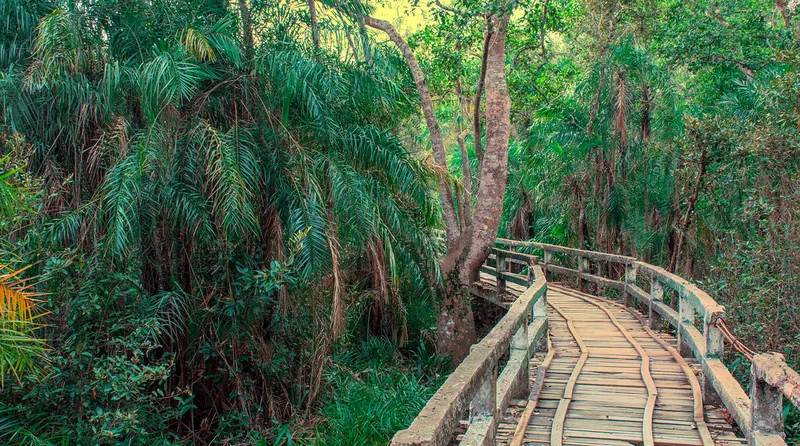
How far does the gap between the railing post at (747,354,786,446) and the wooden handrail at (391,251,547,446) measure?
58.9 inches

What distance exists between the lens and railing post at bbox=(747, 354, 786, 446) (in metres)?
3.67

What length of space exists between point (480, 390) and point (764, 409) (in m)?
1.62

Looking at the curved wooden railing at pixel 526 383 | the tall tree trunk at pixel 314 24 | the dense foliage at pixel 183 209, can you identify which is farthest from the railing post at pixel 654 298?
the tall tree trunk at pixel 314 24

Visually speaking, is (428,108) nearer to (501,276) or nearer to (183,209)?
(501,276)

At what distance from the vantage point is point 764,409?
3.71 meters

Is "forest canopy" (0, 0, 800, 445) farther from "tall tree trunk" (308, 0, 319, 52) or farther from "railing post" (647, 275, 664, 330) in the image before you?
"railing post" (647, 275, 664, 330)

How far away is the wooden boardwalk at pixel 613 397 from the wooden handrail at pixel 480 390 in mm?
365

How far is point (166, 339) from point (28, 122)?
3.40 metres

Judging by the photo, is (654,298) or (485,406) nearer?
(485,406)

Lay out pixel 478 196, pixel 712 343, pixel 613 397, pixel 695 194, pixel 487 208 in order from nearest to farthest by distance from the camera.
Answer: pixel 712 343, pixel 613 397, pixel 695 194, pixel 487 208, pixel 478 196

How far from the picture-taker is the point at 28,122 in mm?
→ 8539

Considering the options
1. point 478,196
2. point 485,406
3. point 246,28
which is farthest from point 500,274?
point 485,406

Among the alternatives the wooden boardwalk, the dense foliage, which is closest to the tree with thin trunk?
the dense foliage

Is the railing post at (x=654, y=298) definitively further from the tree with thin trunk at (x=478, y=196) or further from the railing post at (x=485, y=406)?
the railing post at (x=485, y=406)
